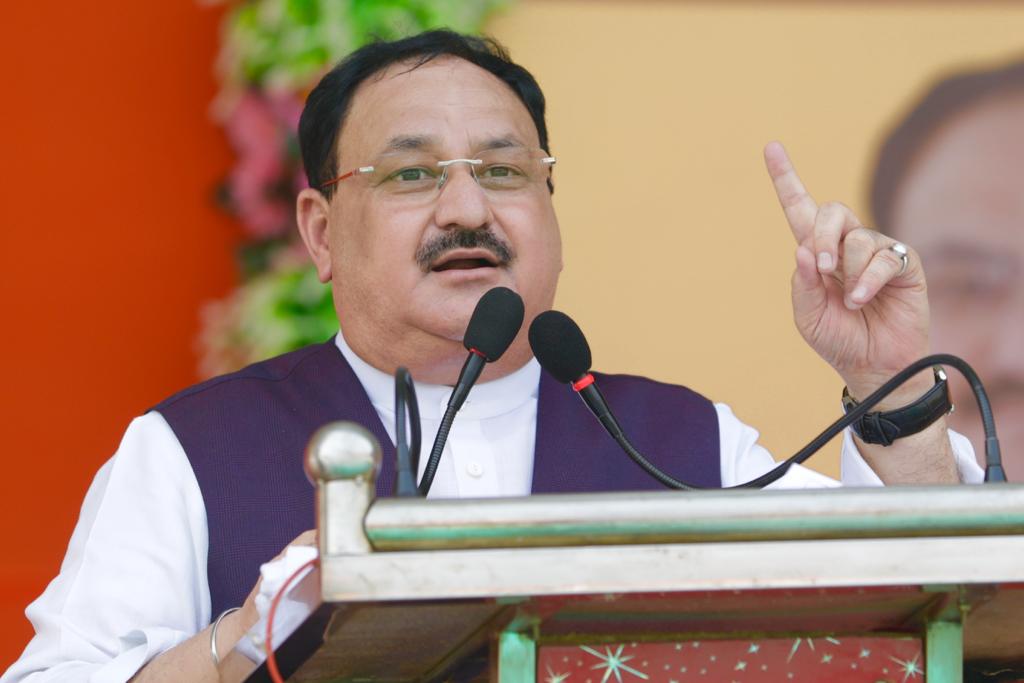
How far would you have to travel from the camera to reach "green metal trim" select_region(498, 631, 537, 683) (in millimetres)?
1300

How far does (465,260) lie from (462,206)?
9cm

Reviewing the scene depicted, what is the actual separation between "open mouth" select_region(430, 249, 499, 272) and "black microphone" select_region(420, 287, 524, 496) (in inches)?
19.5

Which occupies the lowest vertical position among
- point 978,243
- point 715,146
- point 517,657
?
point 517,657

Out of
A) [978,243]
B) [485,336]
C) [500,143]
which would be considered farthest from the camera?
[978,243]

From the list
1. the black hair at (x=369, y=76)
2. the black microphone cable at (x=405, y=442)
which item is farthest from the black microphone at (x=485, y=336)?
the black hair at (x=369, y=76)

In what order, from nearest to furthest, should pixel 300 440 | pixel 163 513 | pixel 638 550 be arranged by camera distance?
pixel 638 550
pixel 163 513
pixel 300 440

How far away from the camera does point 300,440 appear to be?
2.38 m

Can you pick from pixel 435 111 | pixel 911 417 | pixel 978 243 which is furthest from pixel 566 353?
pixel 978 243

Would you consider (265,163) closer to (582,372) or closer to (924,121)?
(924,121)

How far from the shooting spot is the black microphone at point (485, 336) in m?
1.70

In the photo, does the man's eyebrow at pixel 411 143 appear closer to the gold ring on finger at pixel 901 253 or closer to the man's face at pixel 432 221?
the man's face at pixel 432 221

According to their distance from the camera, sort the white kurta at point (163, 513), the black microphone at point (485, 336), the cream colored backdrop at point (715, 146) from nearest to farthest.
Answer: the black microphone at point (485, 336) < the white kurta at point (163, 513) < the cream colored backdrop at point (715, 146)

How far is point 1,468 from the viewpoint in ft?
12.0

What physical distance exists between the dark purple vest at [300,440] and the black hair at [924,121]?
159cm
